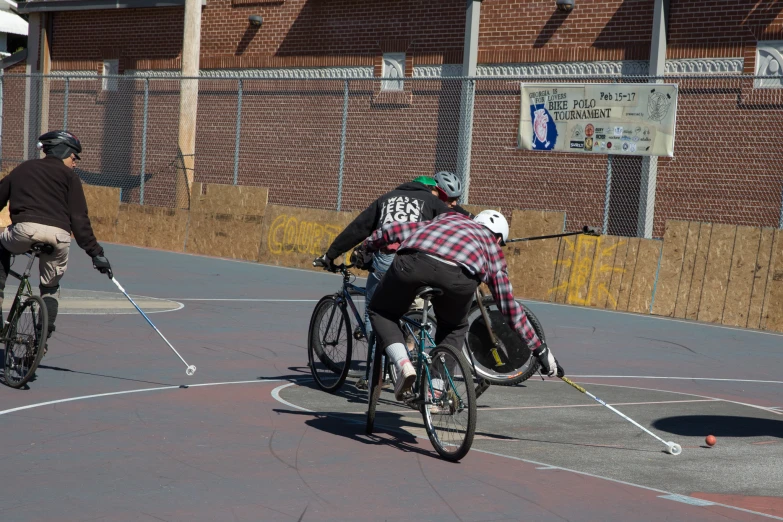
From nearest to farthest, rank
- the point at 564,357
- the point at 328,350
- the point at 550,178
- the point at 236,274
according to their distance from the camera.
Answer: the point at 328,350 → the point at 564,357 → the point at 236,274 → the point at 550,178

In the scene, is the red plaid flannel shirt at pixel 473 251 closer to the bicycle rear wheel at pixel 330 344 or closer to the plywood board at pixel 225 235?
the bicycle rear wheel at pixel 330 344

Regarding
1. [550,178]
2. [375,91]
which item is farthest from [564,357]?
[375,91]

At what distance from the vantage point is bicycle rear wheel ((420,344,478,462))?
21.0 feet

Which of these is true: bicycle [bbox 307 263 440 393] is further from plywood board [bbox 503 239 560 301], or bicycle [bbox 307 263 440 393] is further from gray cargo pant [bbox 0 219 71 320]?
Result: plywood board [bbox 503 239 560 301]

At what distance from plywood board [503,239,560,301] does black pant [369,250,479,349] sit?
980 cm

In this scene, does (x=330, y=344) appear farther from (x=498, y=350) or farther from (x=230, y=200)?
(x=230, y=200)

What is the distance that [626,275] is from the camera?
16.0 meters

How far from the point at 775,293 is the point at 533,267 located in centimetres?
374

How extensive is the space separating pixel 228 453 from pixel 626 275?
10.5m

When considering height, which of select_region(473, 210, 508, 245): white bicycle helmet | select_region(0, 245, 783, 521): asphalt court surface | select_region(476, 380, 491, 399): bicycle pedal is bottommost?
select_region(0, 245, 783, 521): asphalt court surface

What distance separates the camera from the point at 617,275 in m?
16.1

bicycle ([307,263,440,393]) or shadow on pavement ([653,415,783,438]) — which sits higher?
bicycle ([307,263,440,393])

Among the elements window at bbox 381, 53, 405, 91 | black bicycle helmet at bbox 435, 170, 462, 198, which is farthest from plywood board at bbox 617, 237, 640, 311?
window at bbox 381, 53, 405, 91

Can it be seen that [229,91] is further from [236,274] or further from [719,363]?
[719,363]
